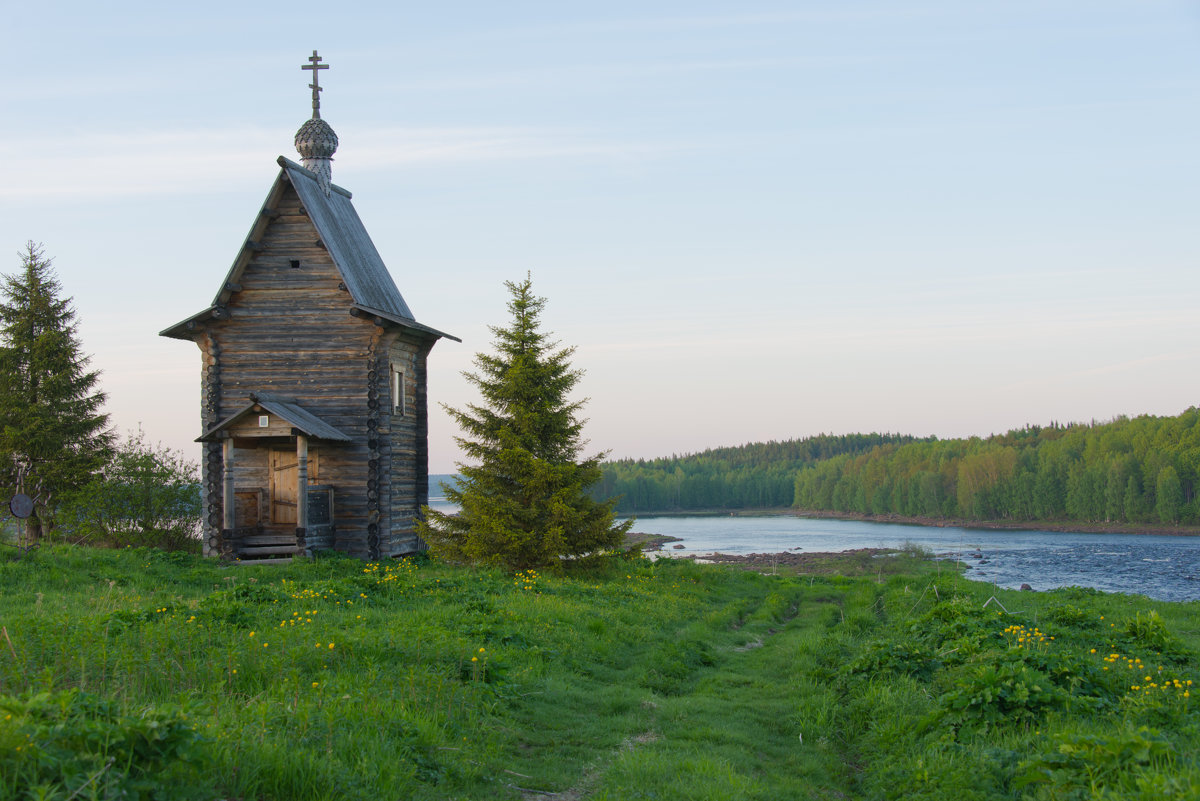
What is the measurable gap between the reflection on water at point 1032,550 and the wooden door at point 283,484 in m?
26.9

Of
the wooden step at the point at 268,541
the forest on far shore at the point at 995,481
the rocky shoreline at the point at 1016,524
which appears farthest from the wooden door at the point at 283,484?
the rocky shoreline at the point at 1016,524

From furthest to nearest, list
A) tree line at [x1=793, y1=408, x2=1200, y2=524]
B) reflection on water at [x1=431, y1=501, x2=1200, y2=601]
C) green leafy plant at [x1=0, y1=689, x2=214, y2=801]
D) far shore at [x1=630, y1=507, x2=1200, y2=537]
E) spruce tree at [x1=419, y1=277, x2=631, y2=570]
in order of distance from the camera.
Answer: tree line at [x1=793, y1=408, x2=1200, y2=524], far shore at [x1=630, y1=507, x2=1200, y2=537], reflection on water at [x1=431, y1=501, x2=1200, y2=601], spruce tree at [x1=419, y1=277, x2=631, y2=570], green leafy plant at [x1=0, y1=689, x2=214, y2=801]

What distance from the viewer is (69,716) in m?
4.72

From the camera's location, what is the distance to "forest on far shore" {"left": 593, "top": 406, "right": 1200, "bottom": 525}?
88.3m

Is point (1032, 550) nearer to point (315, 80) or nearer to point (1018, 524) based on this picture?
point (1018, 524)

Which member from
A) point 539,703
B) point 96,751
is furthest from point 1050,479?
point 96,751

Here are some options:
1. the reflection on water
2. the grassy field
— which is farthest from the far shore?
the grassy field

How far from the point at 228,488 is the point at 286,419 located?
7.52ft

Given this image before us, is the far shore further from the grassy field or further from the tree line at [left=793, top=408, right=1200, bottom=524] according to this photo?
the grassy field

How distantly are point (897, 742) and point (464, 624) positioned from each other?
17.7 feet

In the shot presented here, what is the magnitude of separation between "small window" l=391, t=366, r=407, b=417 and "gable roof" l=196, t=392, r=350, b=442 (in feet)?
5.59

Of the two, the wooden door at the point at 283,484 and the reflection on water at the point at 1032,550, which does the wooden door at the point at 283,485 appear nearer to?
the wooden door at the point at 283,484

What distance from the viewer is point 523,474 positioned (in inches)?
750

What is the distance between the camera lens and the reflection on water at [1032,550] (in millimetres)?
37000
